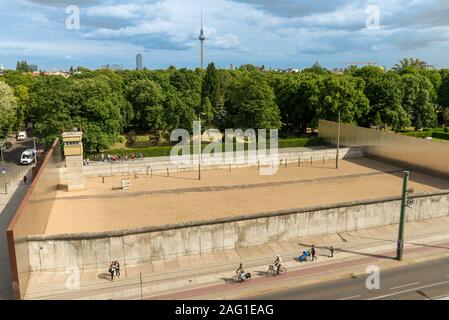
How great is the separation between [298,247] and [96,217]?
585 inches

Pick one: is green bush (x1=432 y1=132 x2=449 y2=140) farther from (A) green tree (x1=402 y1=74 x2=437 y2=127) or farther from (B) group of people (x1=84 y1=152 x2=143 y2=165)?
(B) group of people (x1=84 y1=152 x2=143 y2=165)

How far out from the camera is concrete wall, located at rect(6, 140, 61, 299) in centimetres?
1836

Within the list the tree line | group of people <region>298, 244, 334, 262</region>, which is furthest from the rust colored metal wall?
group of people <region>298, 244, 334, 262</region>

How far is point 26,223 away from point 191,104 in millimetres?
36463

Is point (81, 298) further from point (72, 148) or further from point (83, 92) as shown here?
point (83, 92)

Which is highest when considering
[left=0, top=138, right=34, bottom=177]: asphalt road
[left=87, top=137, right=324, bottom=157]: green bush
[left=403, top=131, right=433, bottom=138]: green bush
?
[left=403, top=131, right=433, bottom=138]: green bush

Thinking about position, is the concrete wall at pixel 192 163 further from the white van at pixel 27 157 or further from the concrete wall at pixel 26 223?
the white van at pixel 27 157

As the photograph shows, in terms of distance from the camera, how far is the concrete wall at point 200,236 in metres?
22.4

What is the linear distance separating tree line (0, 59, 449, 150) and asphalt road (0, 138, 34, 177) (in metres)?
3.09

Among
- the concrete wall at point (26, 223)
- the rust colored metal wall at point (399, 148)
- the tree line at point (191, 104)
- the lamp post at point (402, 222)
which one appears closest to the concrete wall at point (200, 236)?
the concrete wall at point (26, 223)

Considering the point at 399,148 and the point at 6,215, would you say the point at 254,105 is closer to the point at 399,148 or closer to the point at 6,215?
the point at 399,148

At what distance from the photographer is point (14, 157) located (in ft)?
168
